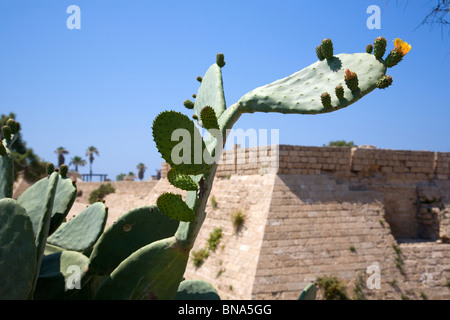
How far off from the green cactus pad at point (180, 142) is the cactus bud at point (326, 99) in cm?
74

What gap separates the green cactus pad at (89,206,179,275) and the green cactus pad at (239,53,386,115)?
807mm

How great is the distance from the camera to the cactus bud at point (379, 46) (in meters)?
2.15

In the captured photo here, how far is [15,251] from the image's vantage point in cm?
149

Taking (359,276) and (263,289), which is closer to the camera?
(263,289)

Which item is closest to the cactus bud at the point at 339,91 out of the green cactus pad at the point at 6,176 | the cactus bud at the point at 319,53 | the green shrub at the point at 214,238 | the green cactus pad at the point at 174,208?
the cactus bud at the point at 319,53

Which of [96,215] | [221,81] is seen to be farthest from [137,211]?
[221,81]

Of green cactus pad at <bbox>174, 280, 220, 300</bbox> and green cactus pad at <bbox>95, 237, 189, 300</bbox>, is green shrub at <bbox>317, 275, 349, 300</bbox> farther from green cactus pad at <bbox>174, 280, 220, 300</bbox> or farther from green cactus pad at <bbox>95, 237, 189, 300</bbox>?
green cactus pad at <bbox>95, 237, 189, 300</bbox>

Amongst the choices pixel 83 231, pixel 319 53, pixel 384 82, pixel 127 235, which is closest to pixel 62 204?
pixel 83 231

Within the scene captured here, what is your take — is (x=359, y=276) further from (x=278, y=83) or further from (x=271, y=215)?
(x=278, y=83)

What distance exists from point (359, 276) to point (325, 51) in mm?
8060

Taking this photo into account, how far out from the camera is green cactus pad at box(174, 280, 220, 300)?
2.32 metres

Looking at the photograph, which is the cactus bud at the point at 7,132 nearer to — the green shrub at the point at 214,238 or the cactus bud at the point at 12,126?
the cactus bud at the point at 12,126

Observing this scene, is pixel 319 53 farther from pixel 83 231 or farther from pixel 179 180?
pixel 83 231

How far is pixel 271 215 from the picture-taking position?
9.76 metres
